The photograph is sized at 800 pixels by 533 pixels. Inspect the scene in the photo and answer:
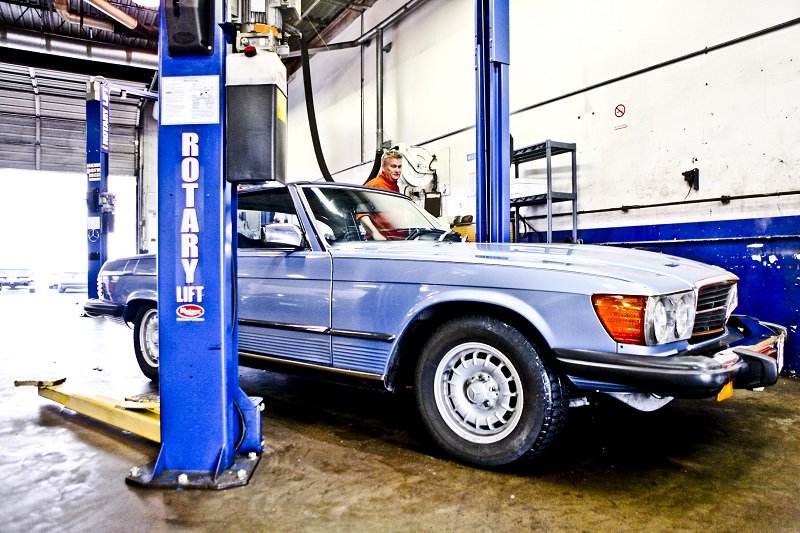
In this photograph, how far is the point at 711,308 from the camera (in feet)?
7.46

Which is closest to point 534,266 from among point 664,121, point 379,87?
point 664,121

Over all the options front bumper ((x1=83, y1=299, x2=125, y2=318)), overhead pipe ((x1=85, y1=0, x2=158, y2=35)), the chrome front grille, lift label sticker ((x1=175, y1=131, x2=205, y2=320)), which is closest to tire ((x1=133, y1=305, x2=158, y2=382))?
front bumper ((x1=83, y1=299, x2=125, y2=318))

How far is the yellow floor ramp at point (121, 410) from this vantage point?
2.38m

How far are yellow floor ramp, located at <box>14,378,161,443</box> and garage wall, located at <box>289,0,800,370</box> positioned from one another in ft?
14.1

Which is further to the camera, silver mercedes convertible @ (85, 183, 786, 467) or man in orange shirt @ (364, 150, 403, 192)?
man in orange shirt @ (364, 150, 403, 192)

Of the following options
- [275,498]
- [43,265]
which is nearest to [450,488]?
[275,498]

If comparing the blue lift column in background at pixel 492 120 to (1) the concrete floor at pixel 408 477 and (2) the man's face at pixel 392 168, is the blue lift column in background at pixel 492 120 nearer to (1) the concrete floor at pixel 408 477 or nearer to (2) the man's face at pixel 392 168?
(2) the man's face at pixel 392 168

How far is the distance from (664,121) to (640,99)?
34 cm

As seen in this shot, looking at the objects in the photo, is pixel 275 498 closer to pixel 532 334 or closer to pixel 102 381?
pixel 532 334

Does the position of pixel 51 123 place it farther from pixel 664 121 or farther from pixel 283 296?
pixel 664 121

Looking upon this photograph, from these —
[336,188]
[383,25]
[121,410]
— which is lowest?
[121,410]

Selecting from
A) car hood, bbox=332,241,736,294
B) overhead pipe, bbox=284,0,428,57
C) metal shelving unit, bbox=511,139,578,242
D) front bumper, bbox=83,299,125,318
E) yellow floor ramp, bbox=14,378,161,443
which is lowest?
yellow floor ramp, bbox=14,378,161,443

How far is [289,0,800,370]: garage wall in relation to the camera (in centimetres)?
401

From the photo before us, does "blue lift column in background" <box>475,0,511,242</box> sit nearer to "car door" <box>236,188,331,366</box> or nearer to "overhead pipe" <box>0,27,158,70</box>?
"car door" <box>236,188,331,366</box>
